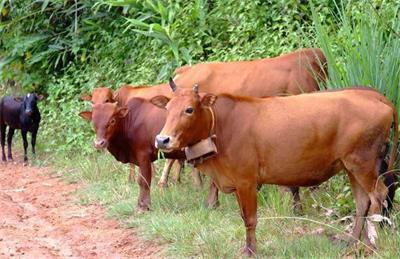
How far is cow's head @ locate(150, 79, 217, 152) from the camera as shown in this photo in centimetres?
593

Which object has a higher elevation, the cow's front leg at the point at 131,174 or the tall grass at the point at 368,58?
the tall grass at the point at 368,58

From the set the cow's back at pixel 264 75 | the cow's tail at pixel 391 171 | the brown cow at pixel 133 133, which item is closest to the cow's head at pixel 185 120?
the cow's tail at pixel 391 171

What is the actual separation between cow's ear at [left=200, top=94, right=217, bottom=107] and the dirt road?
59.8 inches

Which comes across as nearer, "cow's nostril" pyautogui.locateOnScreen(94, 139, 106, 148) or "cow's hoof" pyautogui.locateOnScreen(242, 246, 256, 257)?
"cow's hoof" pyautogui.locateOnScreen(242, 246, 256, 257)

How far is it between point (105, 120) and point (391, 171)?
10.9ft

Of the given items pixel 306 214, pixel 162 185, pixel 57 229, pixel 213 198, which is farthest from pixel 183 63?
pixel 306 214

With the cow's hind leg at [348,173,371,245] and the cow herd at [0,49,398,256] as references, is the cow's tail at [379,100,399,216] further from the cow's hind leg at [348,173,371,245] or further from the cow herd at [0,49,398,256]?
the cow's hind leg at [348,173,371,245]

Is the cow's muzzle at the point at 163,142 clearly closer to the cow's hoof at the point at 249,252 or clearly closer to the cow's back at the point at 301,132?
the cow's back at the point at 301,132

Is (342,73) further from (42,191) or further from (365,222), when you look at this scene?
(42,191)

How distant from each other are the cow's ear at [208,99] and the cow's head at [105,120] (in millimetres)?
2258

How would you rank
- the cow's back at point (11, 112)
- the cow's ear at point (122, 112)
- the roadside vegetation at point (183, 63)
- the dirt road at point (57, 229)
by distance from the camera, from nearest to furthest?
1. the roadside vegetation at point (183, 63)
2. the dirt road at point (57, 229)
3. the cow's ear at point (122, 112)
4. the cow's back at point (11, 112)

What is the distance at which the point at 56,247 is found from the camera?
7.11 m

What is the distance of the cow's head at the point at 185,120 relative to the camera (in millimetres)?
5934

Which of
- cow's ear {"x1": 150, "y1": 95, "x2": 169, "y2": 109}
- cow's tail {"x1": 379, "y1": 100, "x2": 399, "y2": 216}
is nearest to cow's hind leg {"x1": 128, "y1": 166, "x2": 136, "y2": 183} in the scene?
cow's ear {"x1": 150, "y1": 95, "x2": 169, "y2": 109}
